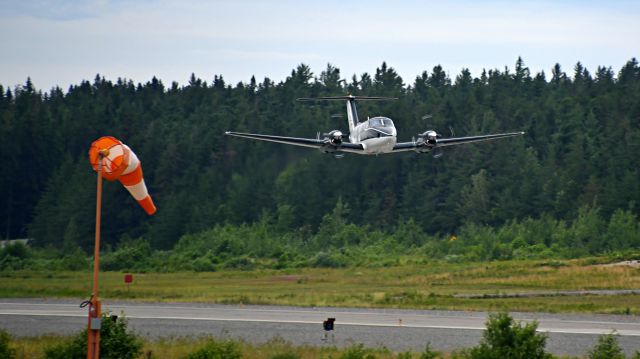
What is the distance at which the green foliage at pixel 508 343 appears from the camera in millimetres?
26031

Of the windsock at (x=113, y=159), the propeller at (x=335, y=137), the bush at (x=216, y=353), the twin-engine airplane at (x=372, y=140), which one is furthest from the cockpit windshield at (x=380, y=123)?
the windsock at (x=113, y=159)

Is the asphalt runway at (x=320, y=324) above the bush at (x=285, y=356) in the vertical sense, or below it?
above

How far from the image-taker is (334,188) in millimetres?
87188

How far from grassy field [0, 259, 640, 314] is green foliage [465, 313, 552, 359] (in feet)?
54.8

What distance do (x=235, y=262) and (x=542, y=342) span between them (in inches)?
1985

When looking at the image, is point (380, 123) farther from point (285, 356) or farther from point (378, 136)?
point (285, 356)

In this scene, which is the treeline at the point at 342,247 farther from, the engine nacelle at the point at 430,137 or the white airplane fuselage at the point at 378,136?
the white airplane fuselage at the point at 378,136

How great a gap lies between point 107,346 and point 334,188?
59686 mm

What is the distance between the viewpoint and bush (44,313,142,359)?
27.7 metres

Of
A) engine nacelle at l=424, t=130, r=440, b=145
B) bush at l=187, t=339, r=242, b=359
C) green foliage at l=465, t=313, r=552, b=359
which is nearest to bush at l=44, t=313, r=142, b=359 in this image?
bush at l=187, t=339, r=242, b=359

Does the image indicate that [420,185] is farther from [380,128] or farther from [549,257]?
[380,128]

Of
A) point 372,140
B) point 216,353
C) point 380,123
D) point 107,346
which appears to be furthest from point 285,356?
point 380,123

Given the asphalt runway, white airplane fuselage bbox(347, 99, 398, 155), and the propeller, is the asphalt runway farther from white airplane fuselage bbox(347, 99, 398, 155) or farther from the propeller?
the propeller

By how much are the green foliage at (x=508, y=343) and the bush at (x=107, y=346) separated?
9305 mm
